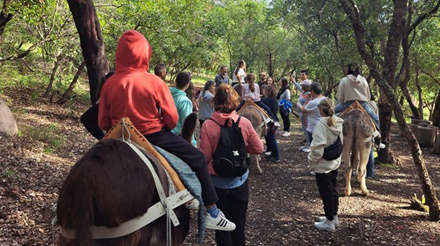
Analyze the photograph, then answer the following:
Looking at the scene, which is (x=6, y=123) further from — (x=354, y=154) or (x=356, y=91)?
(x=356, y=91)

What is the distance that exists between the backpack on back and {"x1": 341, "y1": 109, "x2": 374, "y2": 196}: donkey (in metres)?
3.82

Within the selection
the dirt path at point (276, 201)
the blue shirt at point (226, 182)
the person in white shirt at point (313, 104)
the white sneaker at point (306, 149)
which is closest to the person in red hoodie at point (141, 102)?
the blue shirt at point (226, 182)

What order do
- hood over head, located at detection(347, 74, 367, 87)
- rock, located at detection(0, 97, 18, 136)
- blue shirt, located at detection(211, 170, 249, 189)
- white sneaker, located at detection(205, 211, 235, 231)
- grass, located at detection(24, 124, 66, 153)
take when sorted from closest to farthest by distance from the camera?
white sneaker, located at detection(205, 211, 235, 231) → blue shirt, located at detection(211, 170, 249, 189) → hood over head, located at detection(347, 74, 367, 87) → rock, located at detection(0, 97, 18, 136) → grass, located at detection(24, 124, 66, 153)

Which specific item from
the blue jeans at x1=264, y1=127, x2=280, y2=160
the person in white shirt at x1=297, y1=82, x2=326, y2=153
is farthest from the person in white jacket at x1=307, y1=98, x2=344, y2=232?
the blue jeans at x1=264, y1=127, x2=280, y2=160

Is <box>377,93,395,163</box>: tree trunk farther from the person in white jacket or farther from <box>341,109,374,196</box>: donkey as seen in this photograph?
the person in white jacket

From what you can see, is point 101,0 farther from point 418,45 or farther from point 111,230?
point 418,45

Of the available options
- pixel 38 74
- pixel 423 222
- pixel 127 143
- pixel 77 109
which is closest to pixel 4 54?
pixel 38 74

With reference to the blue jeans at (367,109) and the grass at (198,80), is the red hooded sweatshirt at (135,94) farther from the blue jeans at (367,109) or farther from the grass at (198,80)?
the grass at (198,80)

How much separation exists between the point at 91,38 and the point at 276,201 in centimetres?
445

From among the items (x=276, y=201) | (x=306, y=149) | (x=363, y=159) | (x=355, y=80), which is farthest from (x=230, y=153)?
(x=306, y=149)

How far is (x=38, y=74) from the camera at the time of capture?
1290 cm

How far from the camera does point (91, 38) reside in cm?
548

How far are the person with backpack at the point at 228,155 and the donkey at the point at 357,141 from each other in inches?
140

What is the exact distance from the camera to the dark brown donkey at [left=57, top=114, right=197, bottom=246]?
2.17m
